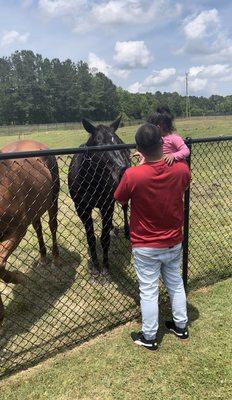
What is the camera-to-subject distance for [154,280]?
3.53 metres

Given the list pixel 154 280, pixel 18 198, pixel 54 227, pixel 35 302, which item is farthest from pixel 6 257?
pixel 54 227

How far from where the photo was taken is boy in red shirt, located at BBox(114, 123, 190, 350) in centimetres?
321

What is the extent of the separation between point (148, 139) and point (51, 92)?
106m

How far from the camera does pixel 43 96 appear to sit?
10212 centimetres

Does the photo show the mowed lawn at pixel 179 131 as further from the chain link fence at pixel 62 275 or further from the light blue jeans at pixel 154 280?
the light blue jeans at pixel 154 280

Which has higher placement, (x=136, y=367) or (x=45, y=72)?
(x=45, y=72)

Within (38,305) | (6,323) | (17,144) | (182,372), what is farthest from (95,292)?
(17,144)

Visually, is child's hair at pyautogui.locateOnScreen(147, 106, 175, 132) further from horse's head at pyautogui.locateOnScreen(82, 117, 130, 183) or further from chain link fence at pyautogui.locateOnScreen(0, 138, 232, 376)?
horse's head at pyautogui.locateOnScreen(82, 117, 130, 183)

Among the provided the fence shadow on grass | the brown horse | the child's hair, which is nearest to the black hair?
the child's hair

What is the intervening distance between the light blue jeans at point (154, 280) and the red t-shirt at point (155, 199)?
9cm

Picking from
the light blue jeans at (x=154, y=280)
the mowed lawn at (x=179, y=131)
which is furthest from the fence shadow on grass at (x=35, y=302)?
the mowed lawn at (x=179, y=131)

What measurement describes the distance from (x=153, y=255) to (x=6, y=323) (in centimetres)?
198

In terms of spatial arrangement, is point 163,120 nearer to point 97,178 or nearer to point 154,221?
point 97,178

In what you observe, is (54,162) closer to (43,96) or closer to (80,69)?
(43,96)
